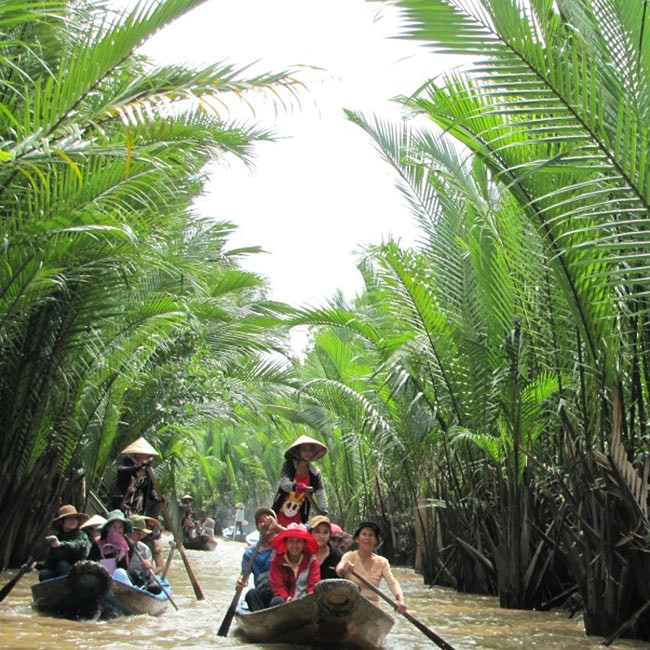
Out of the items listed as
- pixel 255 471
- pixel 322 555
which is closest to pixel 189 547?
pixel 255 471

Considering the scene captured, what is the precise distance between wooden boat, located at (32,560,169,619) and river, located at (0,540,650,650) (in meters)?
0.13

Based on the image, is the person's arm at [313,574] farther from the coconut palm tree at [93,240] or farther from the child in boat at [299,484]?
the coconut palm tree at [93,240]

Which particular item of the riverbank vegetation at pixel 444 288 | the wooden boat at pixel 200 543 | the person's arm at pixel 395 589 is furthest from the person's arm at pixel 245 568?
the wooden boat at pixel 200 543

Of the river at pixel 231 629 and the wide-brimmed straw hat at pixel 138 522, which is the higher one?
the wide-brimmed straw hat at pixel 138 522

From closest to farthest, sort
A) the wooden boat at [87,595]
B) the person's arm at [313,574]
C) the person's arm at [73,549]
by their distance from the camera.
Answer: the person's arm at [313,574] < the wooden boat at [87,595] < the person's arm at [73,549]

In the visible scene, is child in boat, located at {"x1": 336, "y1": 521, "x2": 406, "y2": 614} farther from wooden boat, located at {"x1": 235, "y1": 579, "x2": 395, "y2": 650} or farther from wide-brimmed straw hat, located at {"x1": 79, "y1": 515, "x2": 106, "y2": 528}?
wide-brimmed straw hat, located at {"x1": 79, "y1": 515, "x2": 106, "y2": 528}

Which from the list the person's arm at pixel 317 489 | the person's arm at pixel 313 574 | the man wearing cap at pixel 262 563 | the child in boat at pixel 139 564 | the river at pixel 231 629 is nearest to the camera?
the person's arm at pixel 313 574

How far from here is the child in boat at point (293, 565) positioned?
703cm

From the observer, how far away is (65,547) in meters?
9.01

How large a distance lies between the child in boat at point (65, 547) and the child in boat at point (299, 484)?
2236 mm

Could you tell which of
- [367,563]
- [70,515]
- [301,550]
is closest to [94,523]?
[70,515]

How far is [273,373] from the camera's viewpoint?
19.7 m

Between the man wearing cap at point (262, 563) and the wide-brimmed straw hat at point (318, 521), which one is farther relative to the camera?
the man wearing cap at point (262, 563)

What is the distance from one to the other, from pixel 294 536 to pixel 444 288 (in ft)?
16.4
